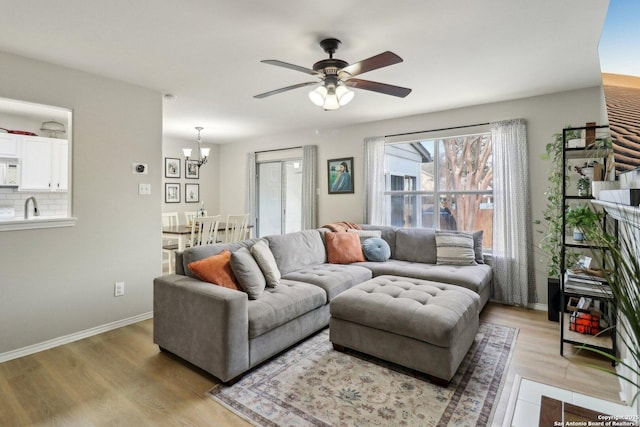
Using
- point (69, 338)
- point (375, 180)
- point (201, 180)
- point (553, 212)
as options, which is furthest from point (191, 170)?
point (553, 212)

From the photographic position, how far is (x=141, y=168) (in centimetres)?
338

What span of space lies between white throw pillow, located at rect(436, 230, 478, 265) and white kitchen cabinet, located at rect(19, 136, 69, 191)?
463 centimetres

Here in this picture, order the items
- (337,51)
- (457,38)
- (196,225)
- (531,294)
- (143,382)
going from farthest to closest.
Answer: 1. (196,225)
2. (531,294)
3. (337,51)
4. (457,38)
5. (143,382)

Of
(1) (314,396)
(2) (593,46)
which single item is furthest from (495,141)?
(1) (314,396)

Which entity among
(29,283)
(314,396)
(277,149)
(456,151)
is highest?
(277,149)

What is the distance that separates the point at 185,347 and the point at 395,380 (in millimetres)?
1548

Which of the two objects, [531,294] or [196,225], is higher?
[196,225]

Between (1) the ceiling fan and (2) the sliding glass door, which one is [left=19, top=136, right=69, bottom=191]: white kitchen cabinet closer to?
(1) the ceiling fan

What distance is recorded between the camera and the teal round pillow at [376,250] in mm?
4036

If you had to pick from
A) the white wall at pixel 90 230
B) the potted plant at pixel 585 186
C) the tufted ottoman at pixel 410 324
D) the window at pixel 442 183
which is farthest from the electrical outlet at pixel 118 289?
the potted plant at pixel 585 186

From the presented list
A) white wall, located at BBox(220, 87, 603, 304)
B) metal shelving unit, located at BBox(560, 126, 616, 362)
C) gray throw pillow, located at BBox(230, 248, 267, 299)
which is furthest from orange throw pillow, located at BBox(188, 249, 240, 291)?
metal shelving unit, located at BBox(560, 126, 616, 362)

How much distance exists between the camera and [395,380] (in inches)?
86.6

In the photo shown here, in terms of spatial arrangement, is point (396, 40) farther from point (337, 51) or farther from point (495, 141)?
point (495, 141)

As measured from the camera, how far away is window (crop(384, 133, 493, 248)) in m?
4.05
